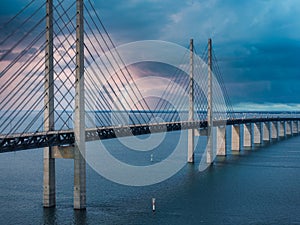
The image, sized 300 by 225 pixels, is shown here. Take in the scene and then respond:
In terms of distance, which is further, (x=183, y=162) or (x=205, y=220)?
(x=183, y=162)

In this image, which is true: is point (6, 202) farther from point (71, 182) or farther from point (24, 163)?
point (24, 163)

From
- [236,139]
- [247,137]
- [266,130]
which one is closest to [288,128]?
[266,130]

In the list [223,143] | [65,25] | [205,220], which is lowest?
[205,220]

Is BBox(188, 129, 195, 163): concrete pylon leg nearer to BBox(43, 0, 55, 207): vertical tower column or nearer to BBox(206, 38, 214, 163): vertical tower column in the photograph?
BBox(206, 38, 214, 163): vertical tower column

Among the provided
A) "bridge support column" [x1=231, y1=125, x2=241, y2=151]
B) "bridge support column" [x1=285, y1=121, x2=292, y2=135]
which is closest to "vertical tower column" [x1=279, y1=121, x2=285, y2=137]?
"bridge support column" [x1=285, y1=121, x2=292, y2=135]

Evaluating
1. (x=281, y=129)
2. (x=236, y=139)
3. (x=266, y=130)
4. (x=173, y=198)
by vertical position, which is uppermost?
(x=281, y=129)

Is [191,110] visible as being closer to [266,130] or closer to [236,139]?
[236,139]

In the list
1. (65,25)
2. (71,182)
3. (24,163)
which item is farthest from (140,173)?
(65,25)

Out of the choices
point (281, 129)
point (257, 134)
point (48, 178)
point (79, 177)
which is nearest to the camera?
point (79, 177)
